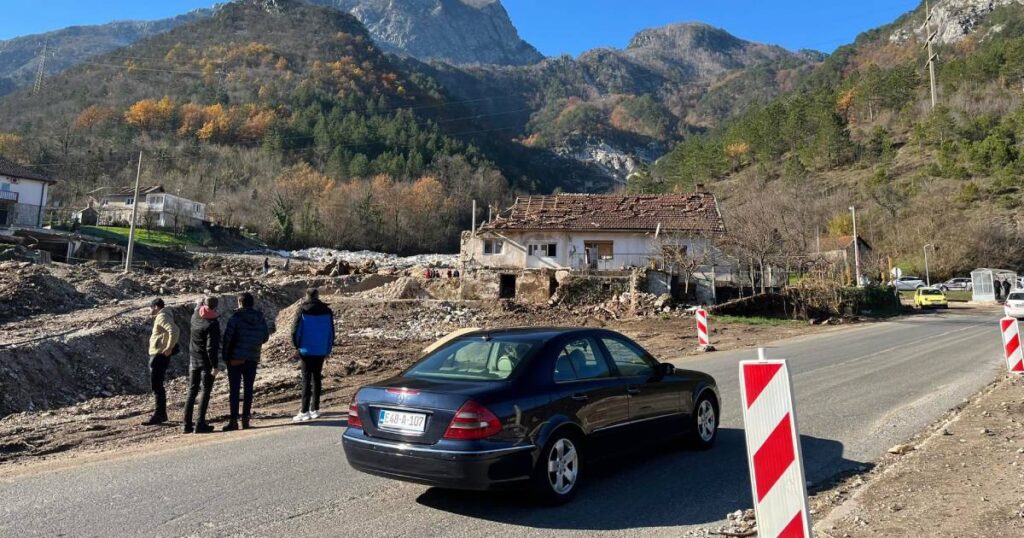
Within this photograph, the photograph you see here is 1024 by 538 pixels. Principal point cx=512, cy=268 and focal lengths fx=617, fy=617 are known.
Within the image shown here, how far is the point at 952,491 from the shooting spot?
5.09 meters

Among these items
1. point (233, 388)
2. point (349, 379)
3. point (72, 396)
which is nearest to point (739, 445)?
point (233, 388)

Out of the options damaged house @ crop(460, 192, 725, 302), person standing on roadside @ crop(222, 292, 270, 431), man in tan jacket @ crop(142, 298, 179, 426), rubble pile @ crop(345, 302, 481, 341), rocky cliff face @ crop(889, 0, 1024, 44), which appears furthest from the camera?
rocky cliff face @ crop(889, 0, 1024, 44)

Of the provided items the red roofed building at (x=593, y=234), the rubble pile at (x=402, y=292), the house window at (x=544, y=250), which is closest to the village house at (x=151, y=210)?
the rubble pile at (x=402, y=292)

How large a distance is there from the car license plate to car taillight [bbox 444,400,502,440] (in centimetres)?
28

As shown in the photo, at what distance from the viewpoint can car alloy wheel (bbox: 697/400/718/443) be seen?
6922 millimetres

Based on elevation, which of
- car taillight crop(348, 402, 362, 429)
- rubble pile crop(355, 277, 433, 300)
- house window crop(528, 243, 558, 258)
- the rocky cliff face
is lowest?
car taillight crop(348, 402, 362, 429)

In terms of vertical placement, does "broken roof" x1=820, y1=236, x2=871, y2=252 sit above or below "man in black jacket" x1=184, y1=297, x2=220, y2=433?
above

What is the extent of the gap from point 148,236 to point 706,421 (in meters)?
75.1

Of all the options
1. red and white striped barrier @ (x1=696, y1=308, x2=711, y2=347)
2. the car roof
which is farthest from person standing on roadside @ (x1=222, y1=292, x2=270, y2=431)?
red and white striped barrier @ (x1=696, y1=308, x2=711, y2=347)

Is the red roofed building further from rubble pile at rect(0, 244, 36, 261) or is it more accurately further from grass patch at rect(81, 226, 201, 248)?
grass patch at rect(81, 226, 201, 248)

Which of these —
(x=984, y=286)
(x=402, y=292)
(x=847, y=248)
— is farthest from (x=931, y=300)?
(x=402, y=292)

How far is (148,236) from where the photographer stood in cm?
6862

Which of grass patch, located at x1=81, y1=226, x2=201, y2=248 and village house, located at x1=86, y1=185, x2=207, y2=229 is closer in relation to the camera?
grass patch, located at x1=81, y1=226, x2=201, y2=248

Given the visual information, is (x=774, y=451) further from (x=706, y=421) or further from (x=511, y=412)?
(x=706, y=421)
